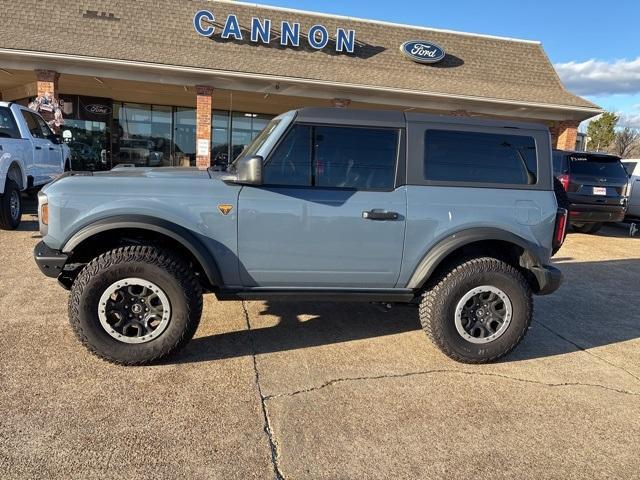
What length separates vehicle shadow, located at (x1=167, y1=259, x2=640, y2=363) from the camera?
Answer: 3914mm

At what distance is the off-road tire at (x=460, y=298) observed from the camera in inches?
145

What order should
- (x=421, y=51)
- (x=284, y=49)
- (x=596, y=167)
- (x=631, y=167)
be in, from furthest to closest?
(x=421, y=51)
(x=284, y=49)
(x=631, y=167)
(x=596, y=167)

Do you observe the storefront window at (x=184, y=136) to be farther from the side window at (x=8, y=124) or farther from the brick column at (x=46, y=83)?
the side window at (x=8, y=124)

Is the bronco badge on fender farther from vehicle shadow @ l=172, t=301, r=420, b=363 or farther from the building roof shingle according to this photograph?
the building roof shingle

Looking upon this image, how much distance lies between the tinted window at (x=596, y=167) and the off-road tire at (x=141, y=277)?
9048 millimetres

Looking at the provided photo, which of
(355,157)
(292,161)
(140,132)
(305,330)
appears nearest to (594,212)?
(305,330)

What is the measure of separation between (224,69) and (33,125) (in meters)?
5.20

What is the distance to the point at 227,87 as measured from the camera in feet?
44.0

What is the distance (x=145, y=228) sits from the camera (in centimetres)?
327

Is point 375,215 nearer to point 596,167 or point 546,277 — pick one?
point 546,277

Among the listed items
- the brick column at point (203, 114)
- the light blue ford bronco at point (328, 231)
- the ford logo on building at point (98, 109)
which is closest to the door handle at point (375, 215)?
the light blue ford bronco at point (328, 231)

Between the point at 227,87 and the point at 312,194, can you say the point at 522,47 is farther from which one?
the point at 312,194

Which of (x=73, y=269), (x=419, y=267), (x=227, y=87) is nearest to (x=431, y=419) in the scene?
(x=419, y=267)

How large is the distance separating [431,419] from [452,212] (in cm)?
151
